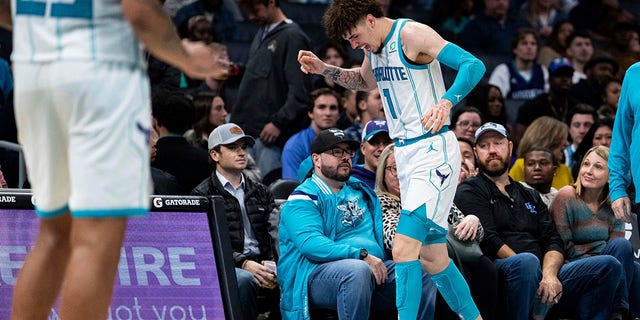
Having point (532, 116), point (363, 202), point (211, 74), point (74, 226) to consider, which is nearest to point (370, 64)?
point (363, 202)

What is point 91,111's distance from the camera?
356cm

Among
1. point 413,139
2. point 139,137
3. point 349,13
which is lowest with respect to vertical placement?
point 413,139

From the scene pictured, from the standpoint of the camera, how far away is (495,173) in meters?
7.82

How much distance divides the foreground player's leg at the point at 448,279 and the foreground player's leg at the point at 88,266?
3.20m

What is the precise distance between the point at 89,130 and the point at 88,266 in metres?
0.45

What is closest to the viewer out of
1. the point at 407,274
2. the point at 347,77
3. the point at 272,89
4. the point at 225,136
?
the point at 407,274

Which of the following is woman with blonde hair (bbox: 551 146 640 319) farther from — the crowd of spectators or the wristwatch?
the wristwatch

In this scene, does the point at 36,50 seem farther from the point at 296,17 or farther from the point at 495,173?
the point at 296,17

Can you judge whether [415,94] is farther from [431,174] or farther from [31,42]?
[31,42]

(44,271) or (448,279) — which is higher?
(44,271)

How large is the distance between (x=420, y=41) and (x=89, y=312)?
3212 millimetres

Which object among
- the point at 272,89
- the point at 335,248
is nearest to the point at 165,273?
the point at 335,248

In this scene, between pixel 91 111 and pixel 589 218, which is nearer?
pixel 91 111

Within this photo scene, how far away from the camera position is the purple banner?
625cm
